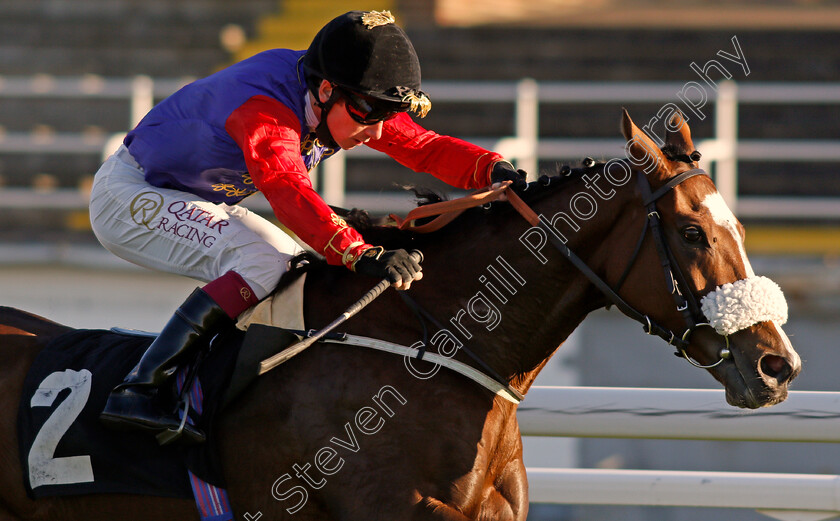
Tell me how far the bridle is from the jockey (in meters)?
0.25

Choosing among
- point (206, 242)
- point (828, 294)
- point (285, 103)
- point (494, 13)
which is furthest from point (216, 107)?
point (494, 13)

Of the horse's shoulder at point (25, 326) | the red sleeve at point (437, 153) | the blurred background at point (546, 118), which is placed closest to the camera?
the horse's shoulder at point (25, 326)

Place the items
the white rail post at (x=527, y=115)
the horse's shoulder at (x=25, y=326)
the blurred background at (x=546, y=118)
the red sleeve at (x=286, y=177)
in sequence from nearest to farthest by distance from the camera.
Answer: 1. the red sleeve at (x=286, y=177)
2. the horse's shoulder at (x=25, y=326)
3. the blurred background at (x=546, y=118)
4. the white rail post at (x=527, y=115)

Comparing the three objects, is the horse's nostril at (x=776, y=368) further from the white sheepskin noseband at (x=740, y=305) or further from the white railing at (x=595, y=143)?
the white railing at (x=595, y=143)

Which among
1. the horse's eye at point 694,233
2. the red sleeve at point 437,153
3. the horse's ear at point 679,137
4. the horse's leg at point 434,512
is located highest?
the horse's ear at point 679,137

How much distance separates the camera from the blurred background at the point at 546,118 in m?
5.58

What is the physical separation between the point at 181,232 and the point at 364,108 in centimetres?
63

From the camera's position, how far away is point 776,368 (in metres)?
2.42

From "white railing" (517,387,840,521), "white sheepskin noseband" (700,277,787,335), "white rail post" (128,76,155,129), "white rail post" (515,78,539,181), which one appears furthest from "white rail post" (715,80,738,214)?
"white sheepskin noseband" (700,277,787,335)

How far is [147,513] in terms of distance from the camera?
104 inches

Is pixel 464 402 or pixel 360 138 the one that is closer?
pixel 464 402

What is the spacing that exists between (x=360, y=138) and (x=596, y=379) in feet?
10.3

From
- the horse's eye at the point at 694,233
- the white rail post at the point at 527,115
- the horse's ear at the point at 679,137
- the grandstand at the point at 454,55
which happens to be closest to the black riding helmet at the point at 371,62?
the horse's ear at the point at 679,137

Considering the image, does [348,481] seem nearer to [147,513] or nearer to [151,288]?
[147,513]
